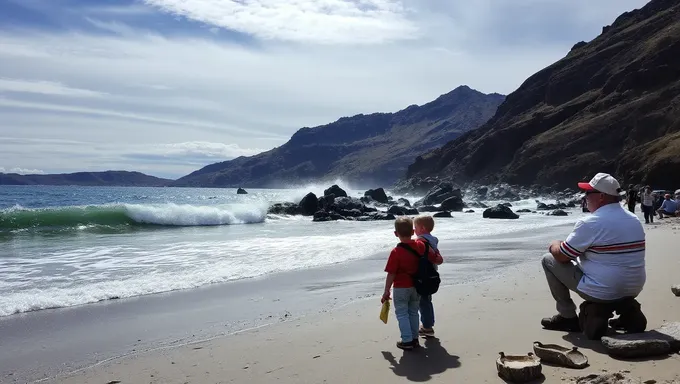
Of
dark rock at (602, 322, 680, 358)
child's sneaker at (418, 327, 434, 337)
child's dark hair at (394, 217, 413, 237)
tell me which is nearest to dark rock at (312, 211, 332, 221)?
child's sneaker at (418, 327, 434, 337)

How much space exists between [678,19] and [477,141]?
35.1 meters

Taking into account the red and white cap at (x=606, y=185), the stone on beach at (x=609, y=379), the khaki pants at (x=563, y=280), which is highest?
the red and white cap at (x=606, y=185)

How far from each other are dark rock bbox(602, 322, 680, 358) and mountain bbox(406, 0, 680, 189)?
1963 inches

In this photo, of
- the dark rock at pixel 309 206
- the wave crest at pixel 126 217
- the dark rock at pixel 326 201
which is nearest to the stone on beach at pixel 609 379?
the wave crest at pixel 126 217

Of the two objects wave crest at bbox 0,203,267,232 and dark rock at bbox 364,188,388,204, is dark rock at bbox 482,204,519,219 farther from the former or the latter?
dark rock at bbox 364,188,388,204

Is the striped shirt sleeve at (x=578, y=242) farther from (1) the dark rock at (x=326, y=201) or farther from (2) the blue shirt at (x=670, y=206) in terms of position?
(1) the dark rock at (x=326, y=201)

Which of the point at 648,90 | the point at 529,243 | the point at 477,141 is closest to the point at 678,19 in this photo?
the point at 648,90

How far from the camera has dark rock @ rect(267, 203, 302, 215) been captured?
39891 mm

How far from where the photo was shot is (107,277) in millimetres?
10914

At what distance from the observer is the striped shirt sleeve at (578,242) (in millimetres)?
5182

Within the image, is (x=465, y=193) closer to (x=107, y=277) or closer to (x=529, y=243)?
(x=529, y=243)

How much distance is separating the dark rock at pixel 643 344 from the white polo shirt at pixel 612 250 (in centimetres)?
50

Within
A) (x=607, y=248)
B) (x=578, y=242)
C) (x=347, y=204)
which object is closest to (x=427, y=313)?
(x=578, y=242)

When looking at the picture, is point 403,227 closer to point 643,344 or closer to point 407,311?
point 407,311
